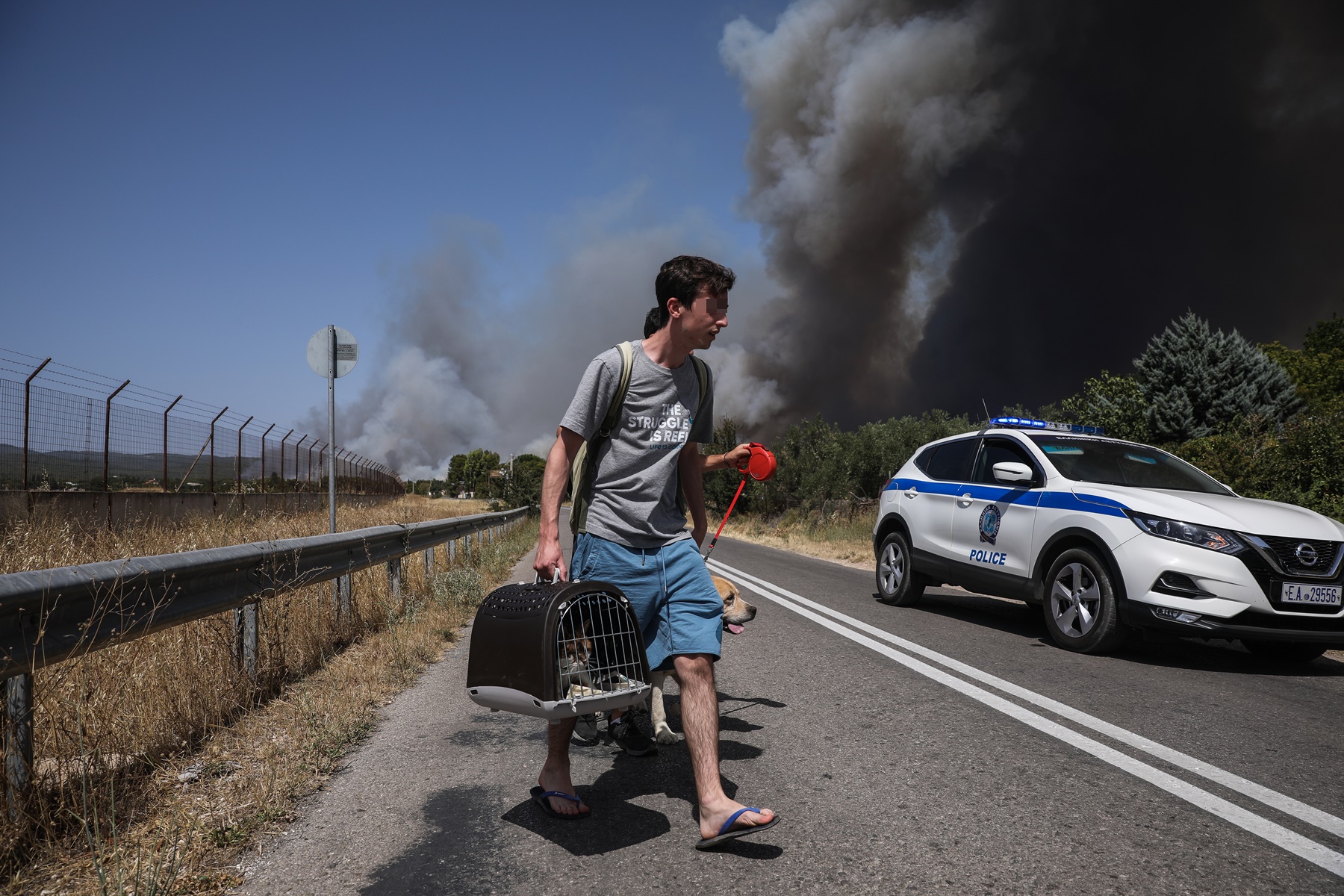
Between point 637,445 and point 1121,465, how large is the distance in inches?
221

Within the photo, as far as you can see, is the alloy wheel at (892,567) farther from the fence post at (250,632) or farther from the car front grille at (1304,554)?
the fence post at (250,632)

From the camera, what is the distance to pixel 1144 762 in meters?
3.58

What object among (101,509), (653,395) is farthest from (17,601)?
(101,509)

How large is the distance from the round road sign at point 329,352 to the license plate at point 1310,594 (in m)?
9.20

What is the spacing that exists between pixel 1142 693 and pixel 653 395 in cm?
374

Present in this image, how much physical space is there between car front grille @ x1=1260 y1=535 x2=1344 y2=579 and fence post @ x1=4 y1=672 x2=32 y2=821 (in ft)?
22.0

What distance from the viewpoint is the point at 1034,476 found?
7191mm

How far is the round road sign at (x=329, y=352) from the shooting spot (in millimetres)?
9953

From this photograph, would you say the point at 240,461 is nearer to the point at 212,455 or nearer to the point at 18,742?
the point at 212,455

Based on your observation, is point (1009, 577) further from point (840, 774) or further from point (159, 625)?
point (159, 625)

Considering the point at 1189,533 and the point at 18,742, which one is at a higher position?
the point at 1189,533

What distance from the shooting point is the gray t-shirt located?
10.2 feet

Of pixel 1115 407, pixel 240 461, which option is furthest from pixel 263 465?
pixel 1115 407

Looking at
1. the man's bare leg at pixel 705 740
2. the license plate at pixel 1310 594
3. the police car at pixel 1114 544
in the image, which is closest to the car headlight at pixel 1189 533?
the police car at pixel 1114 544
